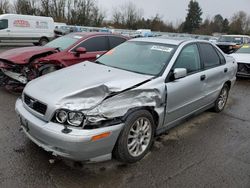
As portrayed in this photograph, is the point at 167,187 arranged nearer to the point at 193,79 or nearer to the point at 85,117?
the point at 85,117

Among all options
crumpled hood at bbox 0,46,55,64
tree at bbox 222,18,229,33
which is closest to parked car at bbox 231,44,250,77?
crumpled hood at bbox 0,46,55,64

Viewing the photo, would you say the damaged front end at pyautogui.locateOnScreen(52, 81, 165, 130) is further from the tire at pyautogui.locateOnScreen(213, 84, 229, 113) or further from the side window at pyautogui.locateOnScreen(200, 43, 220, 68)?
the tire at pyautogui.locateOnScreen(213, 84, 229, 113)

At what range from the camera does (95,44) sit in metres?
6.72

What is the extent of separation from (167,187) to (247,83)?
745cm

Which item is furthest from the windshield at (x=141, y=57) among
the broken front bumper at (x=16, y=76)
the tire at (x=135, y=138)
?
the broken front bumper at (x=16, y=76)

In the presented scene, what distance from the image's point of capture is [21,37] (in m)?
17.4

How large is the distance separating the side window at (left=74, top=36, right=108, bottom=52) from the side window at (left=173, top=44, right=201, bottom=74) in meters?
3.26

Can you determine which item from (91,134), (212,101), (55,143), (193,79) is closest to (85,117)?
(91,134)

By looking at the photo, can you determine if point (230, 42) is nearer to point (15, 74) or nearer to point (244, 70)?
point (244, 70)

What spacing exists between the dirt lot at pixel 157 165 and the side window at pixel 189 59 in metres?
1.13

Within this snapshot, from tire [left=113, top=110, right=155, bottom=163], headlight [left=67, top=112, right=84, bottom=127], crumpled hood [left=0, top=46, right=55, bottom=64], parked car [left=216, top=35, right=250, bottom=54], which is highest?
parked car [left=216, top=35, right=250, bottom=54]

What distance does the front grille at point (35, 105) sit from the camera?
277 centimetres

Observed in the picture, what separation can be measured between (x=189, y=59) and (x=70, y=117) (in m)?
2.31

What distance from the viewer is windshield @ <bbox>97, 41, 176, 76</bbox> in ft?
11.6
